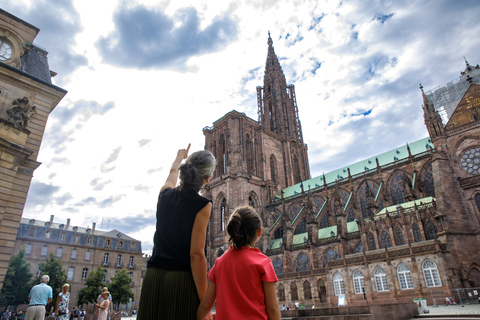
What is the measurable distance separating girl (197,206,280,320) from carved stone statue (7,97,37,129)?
41.0ft

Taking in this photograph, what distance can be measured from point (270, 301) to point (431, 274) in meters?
25.1

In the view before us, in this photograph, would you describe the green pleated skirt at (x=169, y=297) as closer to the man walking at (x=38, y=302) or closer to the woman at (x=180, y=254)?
the woman at (x=180, y=254)

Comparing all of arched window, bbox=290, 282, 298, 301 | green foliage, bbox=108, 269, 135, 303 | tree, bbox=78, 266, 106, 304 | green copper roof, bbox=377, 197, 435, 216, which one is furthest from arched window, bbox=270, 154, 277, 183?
tree, bbox=78, 266, 106, 304

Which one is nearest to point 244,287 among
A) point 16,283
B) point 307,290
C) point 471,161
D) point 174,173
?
point 174,173

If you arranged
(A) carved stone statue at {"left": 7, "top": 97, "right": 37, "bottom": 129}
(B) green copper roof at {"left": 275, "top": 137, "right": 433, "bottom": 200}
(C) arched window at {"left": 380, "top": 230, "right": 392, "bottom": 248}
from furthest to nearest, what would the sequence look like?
(B) green copper roof at {"left": 275, "top": 137, "right": 433, "bottom": 200}
(C) arched window at {"left": 380, "top": 230, "right": 392, "bottom": 248}
(A) carved stone statue at {"left": 7, "top": 97, "right": 37, "bottom": 129}

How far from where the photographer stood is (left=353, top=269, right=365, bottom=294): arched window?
26.1 metres

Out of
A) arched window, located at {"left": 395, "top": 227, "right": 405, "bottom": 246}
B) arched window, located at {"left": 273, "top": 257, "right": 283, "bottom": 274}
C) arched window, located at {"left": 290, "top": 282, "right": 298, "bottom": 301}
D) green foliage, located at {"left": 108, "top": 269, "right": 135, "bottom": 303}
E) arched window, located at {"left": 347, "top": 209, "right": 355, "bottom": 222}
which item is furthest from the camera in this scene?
arched window, located at {"left": 347, "top": 209, "right": 355, "bottom": 222}

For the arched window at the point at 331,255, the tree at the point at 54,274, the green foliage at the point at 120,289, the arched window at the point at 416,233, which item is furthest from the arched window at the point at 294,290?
the tree at the point at 54,274

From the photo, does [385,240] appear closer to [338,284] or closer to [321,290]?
[338,284]

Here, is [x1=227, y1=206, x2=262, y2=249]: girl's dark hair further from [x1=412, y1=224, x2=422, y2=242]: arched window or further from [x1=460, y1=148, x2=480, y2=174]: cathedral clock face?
[x1=460, y1=148, x2=480, y2=174]: cathedral clock face

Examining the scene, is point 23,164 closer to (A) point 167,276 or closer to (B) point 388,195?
(A) point 167,276

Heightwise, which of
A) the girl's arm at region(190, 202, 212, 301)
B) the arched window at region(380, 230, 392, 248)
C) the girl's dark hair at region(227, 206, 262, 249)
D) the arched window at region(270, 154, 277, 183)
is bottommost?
the girl's arm at region(190, 202, 212, 301)

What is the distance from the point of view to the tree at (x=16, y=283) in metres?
28.8

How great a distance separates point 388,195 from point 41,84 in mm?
33590
